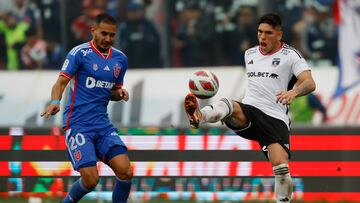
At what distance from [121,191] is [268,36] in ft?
7.05

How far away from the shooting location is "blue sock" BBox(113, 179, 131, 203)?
12.1 meters

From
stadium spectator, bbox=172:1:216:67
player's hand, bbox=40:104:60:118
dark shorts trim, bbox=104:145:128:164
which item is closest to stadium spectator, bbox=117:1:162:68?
stadium spectator, bbox=172:1:216:67

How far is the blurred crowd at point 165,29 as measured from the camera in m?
18.4

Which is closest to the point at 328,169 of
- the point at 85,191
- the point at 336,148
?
the point at 336,148

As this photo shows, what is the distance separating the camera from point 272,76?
475 inches

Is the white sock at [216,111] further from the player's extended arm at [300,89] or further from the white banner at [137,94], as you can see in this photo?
the white banner at [137,94]

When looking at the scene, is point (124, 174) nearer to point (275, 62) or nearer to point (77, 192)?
point (77, 192)

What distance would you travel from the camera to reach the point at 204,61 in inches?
755

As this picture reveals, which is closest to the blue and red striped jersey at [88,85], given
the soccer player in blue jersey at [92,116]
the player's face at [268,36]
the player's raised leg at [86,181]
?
the soccer player in blue jersey at [92,116]

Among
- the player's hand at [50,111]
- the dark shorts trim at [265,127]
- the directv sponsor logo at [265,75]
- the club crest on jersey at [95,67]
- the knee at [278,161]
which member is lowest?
the knee at [278,161]

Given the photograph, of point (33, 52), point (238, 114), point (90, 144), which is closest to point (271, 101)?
point (238, 114)

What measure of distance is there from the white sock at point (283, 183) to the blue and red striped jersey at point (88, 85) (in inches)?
71.1

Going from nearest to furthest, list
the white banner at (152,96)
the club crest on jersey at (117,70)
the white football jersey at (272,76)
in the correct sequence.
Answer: the white football jersey at (272,76) → the club crest on jersey at (117,70) → the white banner at (152,96)

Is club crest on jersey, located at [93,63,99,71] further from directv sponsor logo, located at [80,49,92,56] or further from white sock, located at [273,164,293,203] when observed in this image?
white sock, located at [273,164,293,203]
